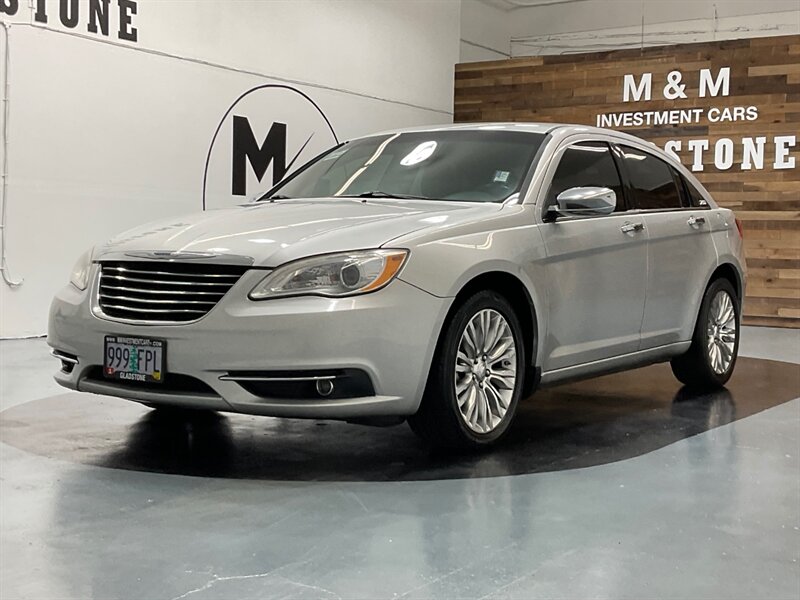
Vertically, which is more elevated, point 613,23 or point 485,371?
point 613,23

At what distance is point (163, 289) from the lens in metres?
3.66

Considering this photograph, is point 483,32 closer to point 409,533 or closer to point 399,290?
point 399,290

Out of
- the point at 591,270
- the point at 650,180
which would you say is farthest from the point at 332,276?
the point at 650,180

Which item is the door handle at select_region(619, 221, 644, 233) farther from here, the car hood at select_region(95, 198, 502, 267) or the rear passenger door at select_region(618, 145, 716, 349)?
the car hood at select_region(95, 198, 502, 267)

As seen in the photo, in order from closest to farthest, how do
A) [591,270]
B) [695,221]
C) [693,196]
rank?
[591,270], [695,221], [693,196]

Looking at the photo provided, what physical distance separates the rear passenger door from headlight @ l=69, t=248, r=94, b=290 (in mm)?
2550

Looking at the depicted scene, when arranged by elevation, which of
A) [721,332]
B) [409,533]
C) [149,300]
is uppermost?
[149,300]

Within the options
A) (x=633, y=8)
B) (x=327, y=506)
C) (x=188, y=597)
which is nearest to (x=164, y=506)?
(x=327, y=506)

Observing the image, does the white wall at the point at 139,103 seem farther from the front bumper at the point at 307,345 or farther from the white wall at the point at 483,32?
the front bumper at the point at 307,345

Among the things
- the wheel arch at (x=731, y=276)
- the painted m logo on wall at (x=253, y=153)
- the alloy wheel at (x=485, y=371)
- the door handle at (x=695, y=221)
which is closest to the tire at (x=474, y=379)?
the alloy wheel at (x=485, y=371)

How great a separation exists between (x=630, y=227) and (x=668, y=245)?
397mm

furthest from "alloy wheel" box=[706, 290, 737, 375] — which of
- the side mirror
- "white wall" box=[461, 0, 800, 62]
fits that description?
"white wall" box=[461, 0, 800, 62]

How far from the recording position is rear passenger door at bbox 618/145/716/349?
197 inches

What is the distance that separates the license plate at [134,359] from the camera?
3.57m
